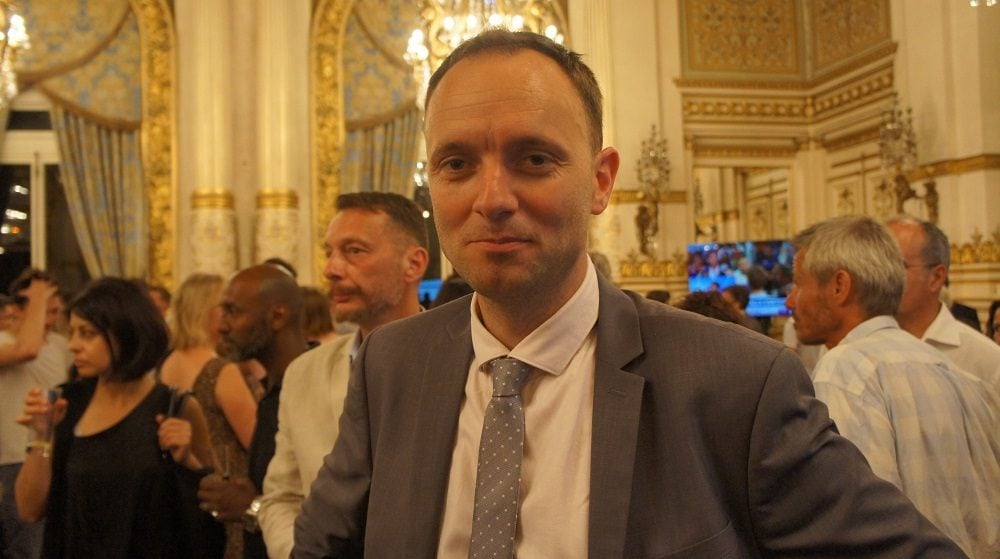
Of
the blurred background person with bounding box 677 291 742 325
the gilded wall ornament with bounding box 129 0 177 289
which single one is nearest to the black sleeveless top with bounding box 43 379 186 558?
the blurred background person with bounding box 677 291 742 325

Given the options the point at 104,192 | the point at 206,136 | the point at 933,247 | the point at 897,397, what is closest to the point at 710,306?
the point at 897,397

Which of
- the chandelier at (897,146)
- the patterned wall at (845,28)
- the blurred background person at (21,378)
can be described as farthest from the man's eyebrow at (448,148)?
the patterned wall at (845,28)

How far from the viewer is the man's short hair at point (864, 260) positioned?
2586 mm

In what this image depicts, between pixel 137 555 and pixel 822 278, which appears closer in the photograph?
pixel 822 278

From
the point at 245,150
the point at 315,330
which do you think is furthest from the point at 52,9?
the point at 315,330

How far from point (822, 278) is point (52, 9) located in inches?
470

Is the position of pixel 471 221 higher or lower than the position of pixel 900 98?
lower

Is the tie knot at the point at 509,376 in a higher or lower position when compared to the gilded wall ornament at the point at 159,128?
lower

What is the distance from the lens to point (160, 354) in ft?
11.3

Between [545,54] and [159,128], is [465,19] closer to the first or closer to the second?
[159,128]

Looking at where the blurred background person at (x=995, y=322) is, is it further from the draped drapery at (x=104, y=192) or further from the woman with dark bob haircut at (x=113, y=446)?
the draped drapery at (x=104, y=192)

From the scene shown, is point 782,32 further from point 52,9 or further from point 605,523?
point 605,523

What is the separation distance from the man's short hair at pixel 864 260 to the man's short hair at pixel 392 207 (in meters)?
1.11

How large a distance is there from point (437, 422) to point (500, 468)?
A: 0.12 m
